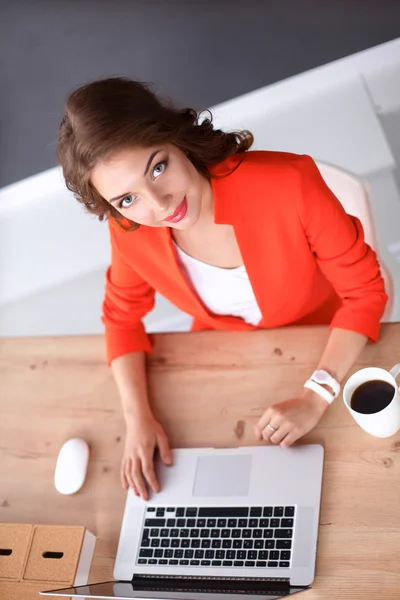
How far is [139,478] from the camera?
3.91 ft

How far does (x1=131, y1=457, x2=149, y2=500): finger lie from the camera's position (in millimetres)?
1182

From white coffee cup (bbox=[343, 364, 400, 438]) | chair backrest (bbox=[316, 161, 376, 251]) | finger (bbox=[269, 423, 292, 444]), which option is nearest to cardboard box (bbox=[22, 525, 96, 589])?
finger (bbox=[269, 423, 292, 444])

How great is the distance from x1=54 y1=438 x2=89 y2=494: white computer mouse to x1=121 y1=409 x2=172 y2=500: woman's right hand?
0.24 ft

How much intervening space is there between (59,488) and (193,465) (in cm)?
24

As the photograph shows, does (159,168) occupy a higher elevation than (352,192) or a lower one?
higher

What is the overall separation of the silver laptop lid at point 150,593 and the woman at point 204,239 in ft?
0.56

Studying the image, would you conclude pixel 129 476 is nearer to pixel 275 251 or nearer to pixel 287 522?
pixel 287 522

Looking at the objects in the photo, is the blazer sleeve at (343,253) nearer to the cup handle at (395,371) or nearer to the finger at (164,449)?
the cup handle at (395,371)

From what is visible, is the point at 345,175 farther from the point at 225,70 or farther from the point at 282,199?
the point at 225,70

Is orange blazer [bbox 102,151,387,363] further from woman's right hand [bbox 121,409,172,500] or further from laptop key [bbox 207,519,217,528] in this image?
laptop key [bbox 207,519,217,528]

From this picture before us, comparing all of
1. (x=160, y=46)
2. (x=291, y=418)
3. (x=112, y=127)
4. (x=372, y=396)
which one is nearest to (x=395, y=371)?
(x=372, y=396)

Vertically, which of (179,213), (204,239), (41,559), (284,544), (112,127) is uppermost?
(112,127)

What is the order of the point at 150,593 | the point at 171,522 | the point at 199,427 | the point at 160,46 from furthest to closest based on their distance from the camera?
1. the point at 160,46
2. the point at 199,427
3. the point at 171,522
4. the point at 150,593

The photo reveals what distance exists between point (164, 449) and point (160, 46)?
185 centimetres
